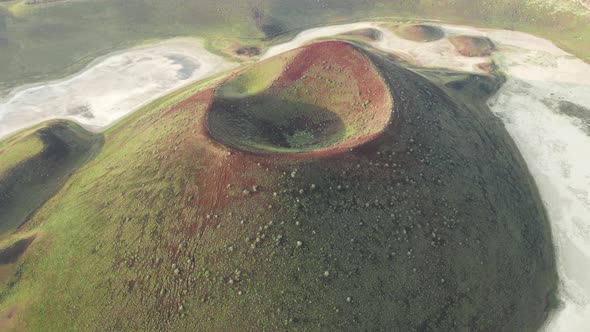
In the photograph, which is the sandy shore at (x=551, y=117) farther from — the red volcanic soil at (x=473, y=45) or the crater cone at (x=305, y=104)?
the crater cone at (x=305, y=104)

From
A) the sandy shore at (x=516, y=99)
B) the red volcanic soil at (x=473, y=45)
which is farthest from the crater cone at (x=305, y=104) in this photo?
the red volcanic soil at (x=473, y=45)

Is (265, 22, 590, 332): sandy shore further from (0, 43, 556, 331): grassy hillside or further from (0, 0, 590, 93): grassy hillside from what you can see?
(0, 0, 590, 93): grassy hillside

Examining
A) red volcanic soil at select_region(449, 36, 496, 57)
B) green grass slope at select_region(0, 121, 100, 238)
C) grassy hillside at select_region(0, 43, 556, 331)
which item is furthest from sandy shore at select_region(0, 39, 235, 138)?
red volcanic soil at select_region(449, 36, 496, 57)

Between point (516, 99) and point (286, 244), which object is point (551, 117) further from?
point (286, 244)

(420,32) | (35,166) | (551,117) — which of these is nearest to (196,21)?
(420,32)

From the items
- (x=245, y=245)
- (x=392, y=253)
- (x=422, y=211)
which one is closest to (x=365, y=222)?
Result: (x=392, y=253)

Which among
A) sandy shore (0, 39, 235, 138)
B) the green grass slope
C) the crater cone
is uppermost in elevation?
the crater cone

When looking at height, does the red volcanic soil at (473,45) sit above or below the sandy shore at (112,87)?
above
